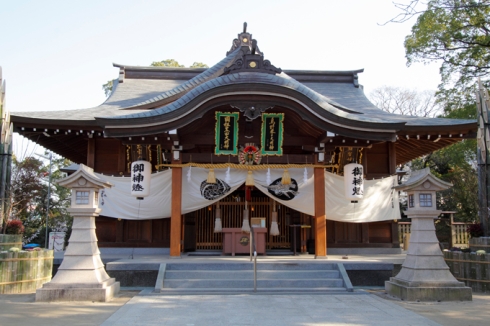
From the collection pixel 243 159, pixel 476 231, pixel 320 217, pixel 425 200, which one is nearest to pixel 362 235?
pixel 320 217

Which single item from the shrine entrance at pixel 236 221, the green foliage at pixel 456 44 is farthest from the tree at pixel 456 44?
the shrine entrance at pixel 236 221

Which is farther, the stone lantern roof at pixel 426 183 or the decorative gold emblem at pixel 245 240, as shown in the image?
the decorative gold emblem at pixel 245 240

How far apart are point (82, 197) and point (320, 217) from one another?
5788 millimetres

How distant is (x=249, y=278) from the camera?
28.9ft

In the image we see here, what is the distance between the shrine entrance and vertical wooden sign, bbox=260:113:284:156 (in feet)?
7.67

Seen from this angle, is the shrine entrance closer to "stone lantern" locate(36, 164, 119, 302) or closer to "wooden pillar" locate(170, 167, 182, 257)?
"wooden pillar" locate(170, 167, 182, 257)

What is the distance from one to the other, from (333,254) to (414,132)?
403 centimetres

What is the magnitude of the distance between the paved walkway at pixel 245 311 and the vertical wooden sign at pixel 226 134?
13.8ft

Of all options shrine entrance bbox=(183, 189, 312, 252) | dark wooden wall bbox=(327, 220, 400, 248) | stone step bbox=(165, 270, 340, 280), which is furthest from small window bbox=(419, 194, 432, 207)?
shrine entrance bbox=(183, 189, 312, 252)

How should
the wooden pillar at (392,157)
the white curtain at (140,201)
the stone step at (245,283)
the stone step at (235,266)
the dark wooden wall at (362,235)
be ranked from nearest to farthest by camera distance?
1. the stone step at (245,283)
2. the stone step at (235,266)
3. the white curtain at (140,201)
4. the dark wooden wall at (362,235)
5. the wooden pillar at (392,157)

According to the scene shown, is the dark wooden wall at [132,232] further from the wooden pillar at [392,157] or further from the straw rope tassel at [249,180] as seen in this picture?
the wooden pillar at [392,157]

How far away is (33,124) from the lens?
433 inches

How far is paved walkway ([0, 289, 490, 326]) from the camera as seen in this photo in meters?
5.88

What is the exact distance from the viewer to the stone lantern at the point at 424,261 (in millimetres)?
7441
